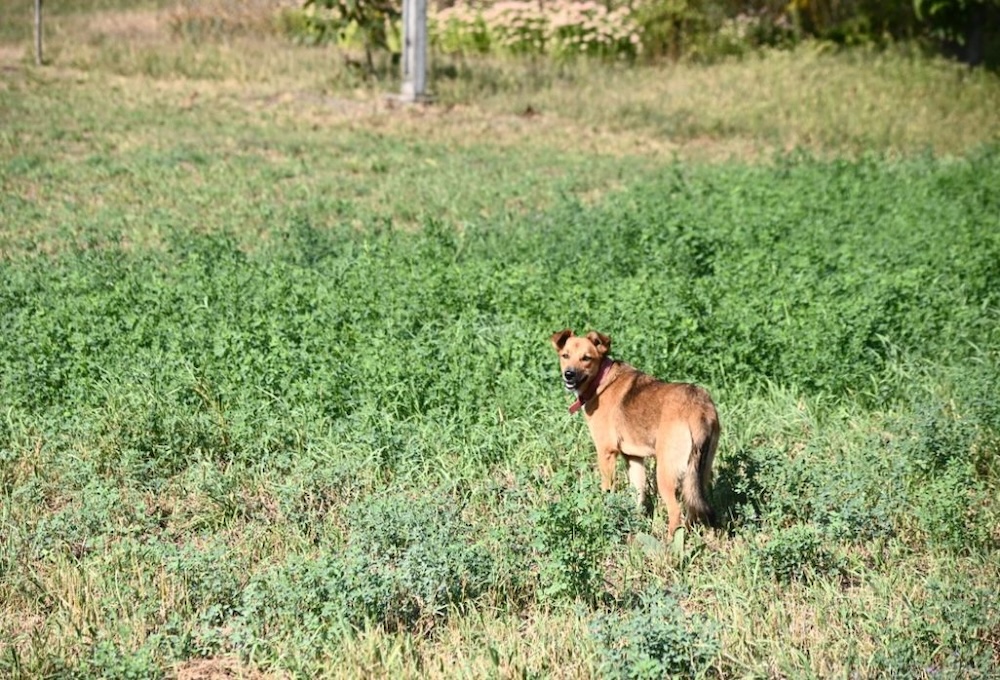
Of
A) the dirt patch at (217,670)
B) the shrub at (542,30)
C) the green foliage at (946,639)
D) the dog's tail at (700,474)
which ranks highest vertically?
the shrub at (542,30)

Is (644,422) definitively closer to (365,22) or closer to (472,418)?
(472,418)

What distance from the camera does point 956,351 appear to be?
8.12m

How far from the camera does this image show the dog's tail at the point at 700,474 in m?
5.43

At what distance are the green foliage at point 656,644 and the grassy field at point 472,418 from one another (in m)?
0.02

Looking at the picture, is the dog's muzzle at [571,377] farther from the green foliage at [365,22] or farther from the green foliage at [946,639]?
the green foliage at [365,22]

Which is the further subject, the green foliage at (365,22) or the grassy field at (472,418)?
the green foliage at (365,22)

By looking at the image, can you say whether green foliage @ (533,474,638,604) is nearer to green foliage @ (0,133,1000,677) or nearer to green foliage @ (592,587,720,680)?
green foliage @ (0,133,1000,677)

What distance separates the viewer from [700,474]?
5.50 m

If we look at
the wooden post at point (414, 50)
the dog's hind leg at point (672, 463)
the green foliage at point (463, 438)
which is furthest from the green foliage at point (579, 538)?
the wooden post at point (414, 50)

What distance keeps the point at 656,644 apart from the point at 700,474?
43.9 inches

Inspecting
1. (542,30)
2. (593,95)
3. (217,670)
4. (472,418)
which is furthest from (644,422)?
(542,30)

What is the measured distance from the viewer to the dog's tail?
5.43 metres

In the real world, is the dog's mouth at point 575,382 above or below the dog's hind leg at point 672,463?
above

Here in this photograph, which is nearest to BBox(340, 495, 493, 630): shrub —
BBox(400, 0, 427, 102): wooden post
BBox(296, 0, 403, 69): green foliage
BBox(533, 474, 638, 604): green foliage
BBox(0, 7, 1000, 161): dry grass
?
BBox(533, 474, 638, 604): green foliage
